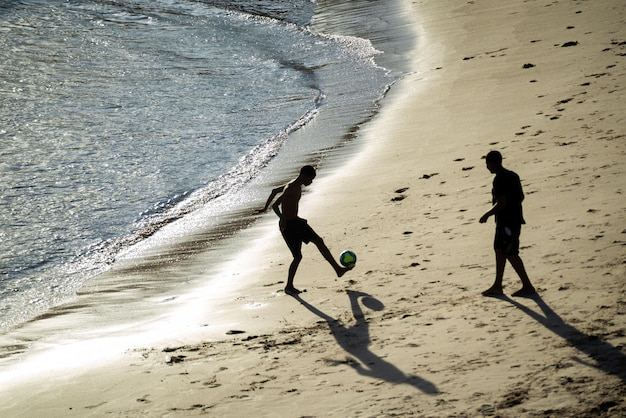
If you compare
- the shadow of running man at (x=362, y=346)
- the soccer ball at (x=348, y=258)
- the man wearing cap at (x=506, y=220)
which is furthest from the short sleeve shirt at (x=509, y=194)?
the soccer ball at (x=348, y=258)

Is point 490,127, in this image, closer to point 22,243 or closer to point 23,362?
point 22,243

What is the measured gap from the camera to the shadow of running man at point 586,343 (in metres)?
6.29

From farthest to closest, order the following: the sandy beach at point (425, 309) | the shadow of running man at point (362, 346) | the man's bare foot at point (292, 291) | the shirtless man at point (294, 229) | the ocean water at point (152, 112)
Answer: the ocean water at point (152, 112)
the shirtless man at point (294, 229)
the man's bare foot at point (292, 291)
the shadow of running man at point (362, 346)
the sandy beach at point (425, 309)

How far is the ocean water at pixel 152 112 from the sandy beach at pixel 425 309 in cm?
261

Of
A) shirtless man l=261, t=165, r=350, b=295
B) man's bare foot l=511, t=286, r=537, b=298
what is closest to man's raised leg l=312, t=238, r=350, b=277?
shirtless man l=261, t=165, r=350, b=295

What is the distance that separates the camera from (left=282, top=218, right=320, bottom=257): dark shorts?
31.0 feet

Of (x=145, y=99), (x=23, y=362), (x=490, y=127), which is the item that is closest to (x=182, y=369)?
(x=23, y=362)

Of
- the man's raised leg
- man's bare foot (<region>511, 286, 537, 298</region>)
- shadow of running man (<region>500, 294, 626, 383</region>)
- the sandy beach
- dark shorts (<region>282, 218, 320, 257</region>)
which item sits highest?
dark shorts (<region>282, 218, 320, 257</region>)

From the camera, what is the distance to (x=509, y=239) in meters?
7.97

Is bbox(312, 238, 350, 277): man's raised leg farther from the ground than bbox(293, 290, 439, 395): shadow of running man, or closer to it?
farther from the ground

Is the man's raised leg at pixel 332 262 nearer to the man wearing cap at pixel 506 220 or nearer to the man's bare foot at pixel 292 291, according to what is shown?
the man's bare foot at pixel 292 291

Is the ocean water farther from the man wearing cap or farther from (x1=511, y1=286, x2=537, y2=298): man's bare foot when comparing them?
(x1=511, y1=286, x2=537, y2=298): man's bare foot

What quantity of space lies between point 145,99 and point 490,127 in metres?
12.5

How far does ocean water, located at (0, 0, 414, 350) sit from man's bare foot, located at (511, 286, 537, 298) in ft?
18.0
